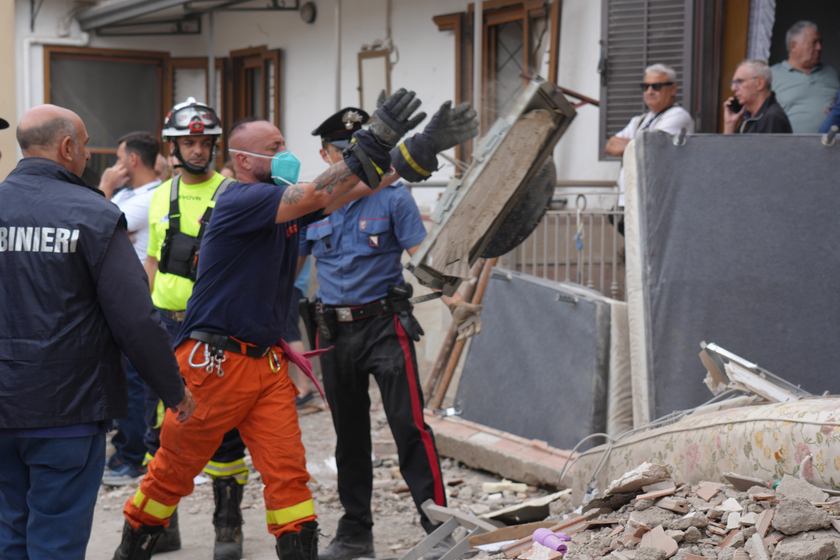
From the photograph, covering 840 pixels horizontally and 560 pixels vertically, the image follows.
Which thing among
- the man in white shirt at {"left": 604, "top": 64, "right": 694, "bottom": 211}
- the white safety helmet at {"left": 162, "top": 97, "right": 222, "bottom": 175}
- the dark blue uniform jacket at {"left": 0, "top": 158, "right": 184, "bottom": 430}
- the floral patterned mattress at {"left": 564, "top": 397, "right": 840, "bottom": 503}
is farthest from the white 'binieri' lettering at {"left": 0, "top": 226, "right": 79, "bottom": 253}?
the man in white shirt at {"left": 604, "top": 64, "right": 694, "bottom": 211}

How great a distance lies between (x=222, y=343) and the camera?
3463 millimetres

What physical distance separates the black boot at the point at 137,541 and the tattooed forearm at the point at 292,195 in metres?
1.49

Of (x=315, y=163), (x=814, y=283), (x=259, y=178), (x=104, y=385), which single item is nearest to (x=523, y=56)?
(x=315, y=163)

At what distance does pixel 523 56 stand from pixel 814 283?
4.05m

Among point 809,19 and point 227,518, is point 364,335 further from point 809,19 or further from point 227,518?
point 809,19

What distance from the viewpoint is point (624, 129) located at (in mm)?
6547

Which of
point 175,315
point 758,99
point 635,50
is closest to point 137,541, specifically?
point 175,315

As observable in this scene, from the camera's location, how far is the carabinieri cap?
4.19 metres

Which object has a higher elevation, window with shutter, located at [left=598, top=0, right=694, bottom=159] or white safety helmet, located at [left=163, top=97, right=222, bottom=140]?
window with shutter, located at [left=598, top=0, right=694, bottom=159]

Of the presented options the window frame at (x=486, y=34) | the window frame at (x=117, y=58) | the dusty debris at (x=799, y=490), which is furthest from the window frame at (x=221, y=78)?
the dusty debris at (x=799, y=490)

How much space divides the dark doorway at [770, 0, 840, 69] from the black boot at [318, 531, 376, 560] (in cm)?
608

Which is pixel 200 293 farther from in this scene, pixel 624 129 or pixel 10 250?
pixel 624 129

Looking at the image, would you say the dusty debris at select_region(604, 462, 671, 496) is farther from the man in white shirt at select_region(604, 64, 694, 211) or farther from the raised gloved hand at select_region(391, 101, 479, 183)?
the man in white shirt at select_region(604, 64, 694, 211)

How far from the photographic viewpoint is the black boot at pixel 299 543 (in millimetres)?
3361
